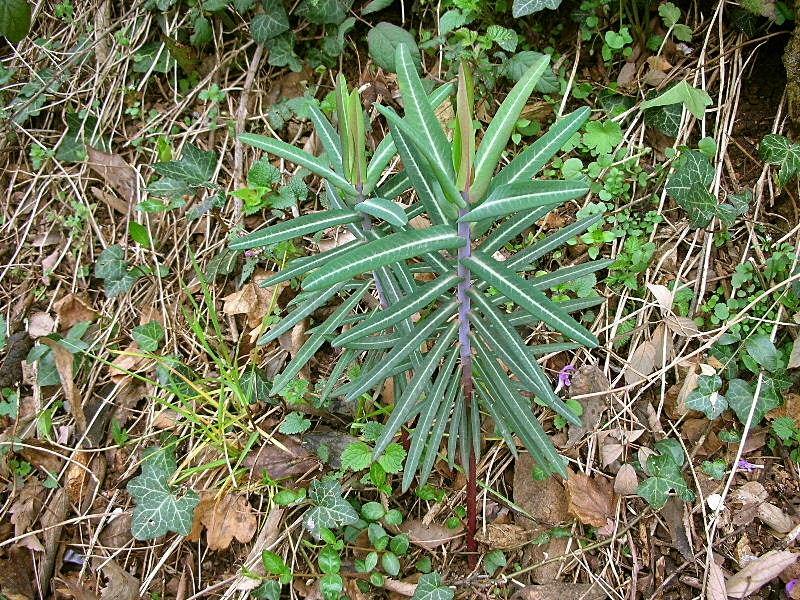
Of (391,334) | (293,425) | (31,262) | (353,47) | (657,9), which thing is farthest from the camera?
(31,262)

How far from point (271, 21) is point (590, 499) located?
2098mm

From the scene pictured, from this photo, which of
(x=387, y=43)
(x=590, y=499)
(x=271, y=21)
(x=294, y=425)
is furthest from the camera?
(x=271, y=21)

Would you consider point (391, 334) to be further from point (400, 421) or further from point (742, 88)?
point (742, 88)

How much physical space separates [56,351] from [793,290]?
2.54 meters

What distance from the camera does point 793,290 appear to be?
199 centimetres

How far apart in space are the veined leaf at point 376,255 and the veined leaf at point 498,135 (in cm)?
Result: 12

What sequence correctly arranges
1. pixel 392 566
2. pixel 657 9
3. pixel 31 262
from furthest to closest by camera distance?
pixel 31 262, pixel 657 9, pixel 392 566

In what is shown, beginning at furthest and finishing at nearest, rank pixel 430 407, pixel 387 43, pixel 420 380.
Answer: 1. pixel 387 43
2. pixel 430 407
3. pixel 420 380

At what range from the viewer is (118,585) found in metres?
2.07

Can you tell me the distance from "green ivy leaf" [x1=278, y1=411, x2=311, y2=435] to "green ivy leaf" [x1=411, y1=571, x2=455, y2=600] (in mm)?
597

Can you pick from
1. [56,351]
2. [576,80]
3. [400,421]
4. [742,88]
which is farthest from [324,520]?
[742,88]

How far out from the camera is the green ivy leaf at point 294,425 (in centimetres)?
210

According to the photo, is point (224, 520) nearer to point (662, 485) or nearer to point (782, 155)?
point (662, 485)

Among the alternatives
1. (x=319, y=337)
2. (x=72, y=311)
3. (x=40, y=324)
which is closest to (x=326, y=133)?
(x=319, y=337)
